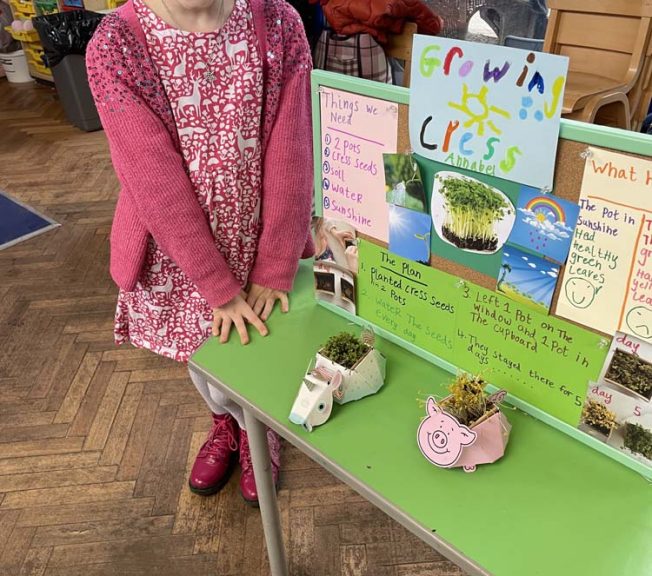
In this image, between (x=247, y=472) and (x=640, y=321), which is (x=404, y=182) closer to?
(x=640, y=321)

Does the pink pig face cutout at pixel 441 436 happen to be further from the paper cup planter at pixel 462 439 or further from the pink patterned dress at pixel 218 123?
the pink patterned dress at pixel 218 123

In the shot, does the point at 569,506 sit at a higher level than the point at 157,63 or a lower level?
lower

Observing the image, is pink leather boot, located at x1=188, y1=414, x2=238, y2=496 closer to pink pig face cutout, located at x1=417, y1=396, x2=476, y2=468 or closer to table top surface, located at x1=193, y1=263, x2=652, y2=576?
table top surface, located at x1=193, y1=263, x2=652, y2=576

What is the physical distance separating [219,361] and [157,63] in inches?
18.8

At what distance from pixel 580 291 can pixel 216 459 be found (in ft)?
3.85

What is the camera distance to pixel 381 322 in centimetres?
89

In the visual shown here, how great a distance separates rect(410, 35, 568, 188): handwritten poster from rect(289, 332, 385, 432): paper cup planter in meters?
0.28

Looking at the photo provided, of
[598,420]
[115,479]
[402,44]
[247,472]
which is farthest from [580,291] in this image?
[402,44]

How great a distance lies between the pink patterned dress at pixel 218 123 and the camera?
923 millimetres

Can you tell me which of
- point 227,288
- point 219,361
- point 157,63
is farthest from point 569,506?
point 157,63

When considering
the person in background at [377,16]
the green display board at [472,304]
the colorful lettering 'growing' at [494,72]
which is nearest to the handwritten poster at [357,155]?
the green display board at [472,304]

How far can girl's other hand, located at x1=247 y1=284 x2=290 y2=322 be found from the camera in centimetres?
99

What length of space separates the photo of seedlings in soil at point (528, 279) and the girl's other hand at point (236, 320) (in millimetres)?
405

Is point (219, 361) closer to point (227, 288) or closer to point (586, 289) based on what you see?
point (227, 288)
